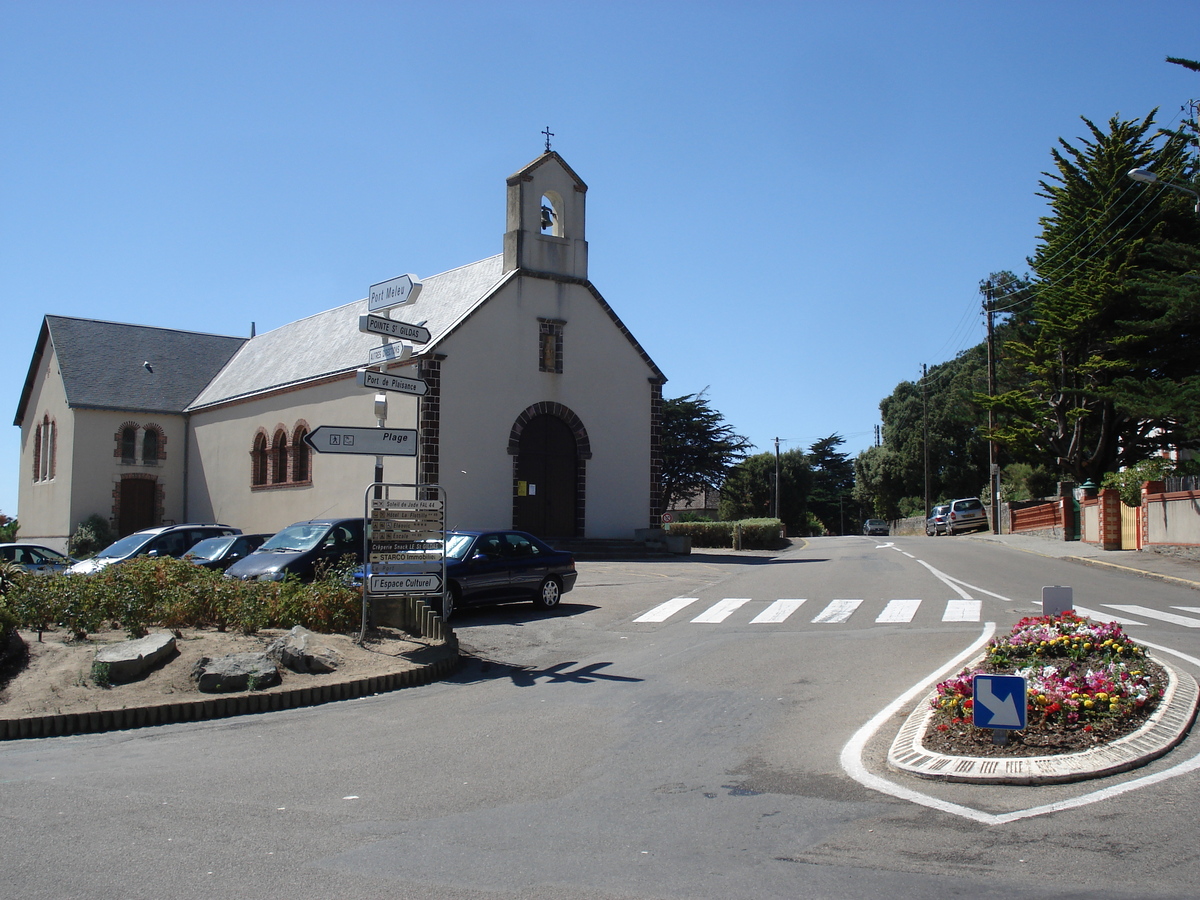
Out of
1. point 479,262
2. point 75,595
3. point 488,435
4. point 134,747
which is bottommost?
point 134,747

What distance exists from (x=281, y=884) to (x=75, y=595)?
24.6 feet

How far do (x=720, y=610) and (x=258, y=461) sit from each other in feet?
81.9

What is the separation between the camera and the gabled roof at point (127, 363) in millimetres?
39688

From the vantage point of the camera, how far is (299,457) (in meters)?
33.7

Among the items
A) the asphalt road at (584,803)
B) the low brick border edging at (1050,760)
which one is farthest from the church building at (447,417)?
the low brick border edging at (1050,760)

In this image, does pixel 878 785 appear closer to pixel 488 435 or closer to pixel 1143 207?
pixel 488 435

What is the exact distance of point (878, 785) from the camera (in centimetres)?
611

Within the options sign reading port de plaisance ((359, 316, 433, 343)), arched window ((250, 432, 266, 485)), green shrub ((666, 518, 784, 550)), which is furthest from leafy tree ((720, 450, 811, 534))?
sign reading port de plaisance ((359, 316, 433, 343))

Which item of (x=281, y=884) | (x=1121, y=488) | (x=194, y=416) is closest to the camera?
(x=281, y=884)

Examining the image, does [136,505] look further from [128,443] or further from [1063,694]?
[1063,694]

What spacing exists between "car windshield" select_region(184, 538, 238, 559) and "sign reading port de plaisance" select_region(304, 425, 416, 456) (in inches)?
338

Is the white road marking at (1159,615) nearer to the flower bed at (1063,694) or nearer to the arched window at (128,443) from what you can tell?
the flower bed at (1063,694)

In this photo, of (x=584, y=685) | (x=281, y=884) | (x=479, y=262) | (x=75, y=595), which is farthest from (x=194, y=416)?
(x=281, y=884)

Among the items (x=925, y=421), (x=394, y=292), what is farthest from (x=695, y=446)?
(x=394, y=292)
